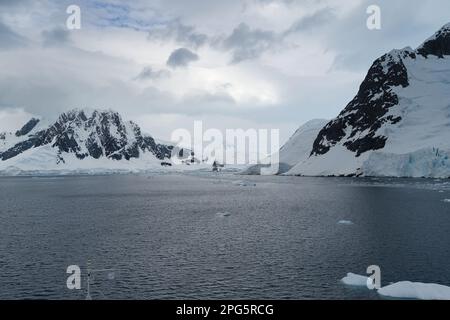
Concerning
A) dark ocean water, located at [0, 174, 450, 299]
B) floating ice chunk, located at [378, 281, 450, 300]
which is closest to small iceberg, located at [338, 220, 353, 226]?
dark ocean water, located at [0, 174, 450, 299]

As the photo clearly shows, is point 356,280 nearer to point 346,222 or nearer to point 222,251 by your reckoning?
point 222,251

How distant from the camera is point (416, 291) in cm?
2495

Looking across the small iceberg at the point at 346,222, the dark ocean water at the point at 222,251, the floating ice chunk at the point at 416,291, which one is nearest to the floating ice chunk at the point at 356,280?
the dark ocean water at the point at 222,251

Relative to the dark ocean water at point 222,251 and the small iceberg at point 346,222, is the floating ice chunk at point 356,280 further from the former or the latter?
the small iceberg at point 346,222

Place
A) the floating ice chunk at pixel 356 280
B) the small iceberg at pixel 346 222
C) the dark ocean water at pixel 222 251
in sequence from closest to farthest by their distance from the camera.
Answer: the floating ice chunk at pixel 356 280, the dark ocean water at pixel 222 251, the small iceberg at pixel 346 222

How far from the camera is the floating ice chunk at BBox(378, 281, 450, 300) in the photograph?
24.3 m

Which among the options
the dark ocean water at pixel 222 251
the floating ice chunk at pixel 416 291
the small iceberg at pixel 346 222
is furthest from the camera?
the small iceberg at pixel 346 222

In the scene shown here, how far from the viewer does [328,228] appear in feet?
167

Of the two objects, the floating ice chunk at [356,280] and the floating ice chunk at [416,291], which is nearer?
the floating ice chunk at [416,291]

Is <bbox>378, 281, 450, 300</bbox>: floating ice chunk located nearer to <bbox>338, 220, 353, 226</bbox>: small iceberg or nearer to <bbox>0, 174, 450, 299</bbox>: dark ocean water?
<bbox>0, 174, 450, 299</bbox>: dark ocean water

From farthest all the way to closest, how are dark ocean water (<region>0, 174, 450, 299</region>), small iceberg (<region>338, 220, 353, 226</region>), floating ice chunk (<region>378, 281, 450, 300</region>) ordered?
small iceberg (<region>338, 220, 353, 226</region>), dark ocean water (<region>0, 174, 450, 299</region>), floating ice chunk (<region>378, 281, 450, 300</region>)

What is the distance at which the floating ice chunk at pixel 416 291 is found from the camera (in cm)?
2433
